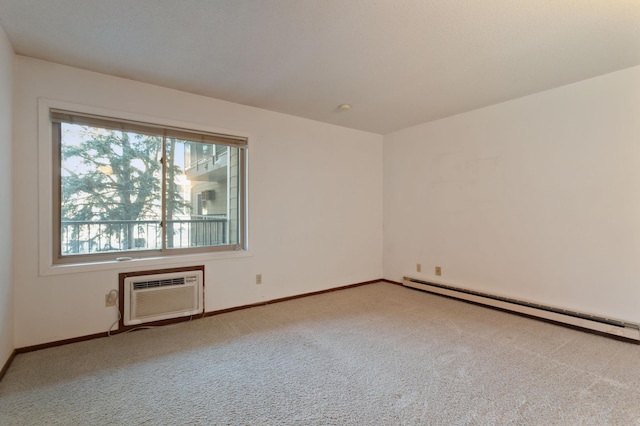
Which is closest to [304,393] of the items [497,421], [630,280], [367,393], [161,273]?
[367,393]

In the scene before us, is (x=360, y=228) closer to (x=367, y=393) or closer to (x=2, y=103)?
(x=367, y=393)

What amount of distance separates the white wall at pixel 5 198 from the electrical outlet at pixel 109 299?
0.59m

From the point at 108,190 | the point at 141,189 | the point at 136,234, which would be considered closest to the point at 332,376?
the point at 136,234

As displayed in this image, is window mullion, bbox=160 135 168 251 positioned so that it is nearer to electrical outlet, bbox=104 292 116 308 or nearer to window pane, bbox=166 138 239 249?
window pane, bbox=166 138 239 249

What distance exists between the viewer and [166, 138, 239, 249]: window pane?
3080 millimetres

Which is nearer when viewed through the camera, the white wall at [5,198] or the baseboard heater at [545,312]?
the white wall at [5,198]

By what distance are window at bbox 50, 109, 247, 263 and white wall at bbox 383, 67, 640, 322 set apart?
8.63 feet

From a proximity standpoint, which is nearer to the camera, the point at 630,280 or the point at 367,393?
the point at 367,393

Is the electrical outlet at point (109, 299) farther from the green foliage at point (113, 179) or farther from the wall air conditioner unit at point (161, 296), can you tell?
the green foliage at point (113, 179)

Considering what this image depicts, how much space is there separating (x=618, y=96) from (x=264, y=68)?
317 centimetres

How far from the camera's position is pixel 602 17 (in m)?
1.88

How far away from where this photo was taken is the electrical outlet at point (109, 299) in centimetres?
263

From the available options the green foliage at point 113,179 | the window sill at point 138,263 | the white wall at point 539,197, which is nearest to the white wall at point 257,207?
the window sill at point 138,263

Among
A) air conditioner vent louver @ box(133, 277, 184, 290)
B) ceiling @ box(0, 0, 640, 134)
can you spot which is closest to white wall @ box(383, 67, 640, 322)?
ceiling @ box(0, 0, 640, 134)
